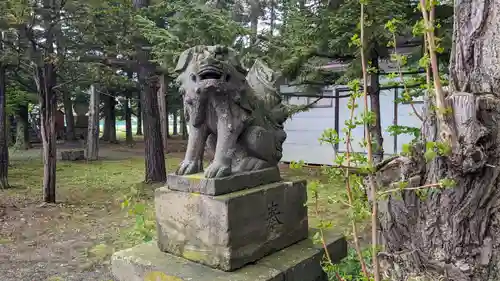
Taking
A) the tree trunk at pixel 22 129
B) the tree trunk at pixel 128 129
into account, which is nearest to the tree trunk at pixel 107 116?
the tree trunk at pixel 128 129

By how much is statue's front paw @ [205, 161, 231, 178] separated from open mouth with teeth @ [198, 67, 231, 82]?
19.8 inches

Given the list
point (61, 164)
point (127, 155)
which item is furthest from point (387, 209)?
point (127, 155)

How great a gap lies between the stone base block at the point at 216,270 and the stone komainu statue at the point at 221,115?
1.76 feet

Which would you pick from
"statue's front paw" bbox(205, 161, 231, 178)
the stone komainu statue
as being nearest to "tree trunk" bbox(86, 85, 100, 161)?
the stone komainu statue

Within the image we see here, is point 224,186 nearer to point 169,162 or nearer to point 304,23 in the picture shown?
point 304,23

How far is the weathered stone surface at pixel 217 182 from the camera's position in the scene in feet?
7.07

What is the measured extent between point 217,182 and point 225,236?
0.30 metres

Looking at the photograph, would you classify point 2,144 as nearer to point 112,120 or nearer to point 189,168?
point 189,168

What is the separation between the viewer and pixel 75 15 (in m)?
6.17

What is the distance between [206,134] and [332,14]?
3618 millimetres

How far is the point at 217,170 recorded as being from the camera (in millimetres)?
2219

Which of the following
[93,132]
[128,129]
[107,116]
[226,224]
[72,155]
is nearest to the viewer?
[226,224]

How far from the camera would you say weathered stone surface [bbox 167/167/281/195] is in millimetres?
2154

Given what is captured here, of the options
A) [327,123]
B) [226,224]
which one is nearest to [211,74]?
[226,224]
